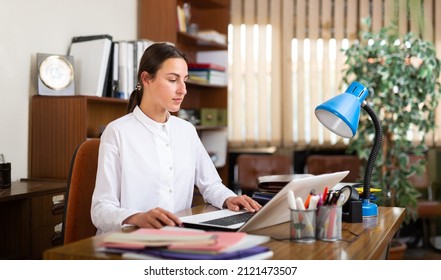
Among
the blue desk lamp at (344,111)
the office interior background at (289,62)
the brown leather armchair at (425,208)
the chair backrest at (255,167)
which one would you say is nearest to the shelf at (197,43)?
the office interior background at (289,62)

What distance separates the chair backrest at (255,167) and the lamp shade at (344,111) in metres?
3.09

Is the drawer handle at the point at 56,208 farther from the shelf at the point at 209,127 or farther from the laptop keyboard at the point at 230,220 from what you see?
the shelf at the point at 209,127

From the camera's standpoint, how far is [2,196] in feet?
7.46

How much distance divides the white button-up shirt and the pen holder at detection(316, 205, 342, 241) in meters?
0.53

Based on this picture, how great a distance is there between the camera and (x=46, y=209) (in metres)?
2.53

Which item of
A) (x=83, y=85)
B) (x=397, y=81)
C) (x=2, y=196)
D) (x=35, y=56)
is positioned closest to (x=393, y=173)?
(x=397, y=81)

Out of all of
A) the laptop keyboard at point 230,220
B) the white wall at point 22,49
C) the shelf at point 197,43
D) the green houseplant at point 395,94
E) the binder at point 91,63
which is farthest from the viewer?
the shelf at point 197,43

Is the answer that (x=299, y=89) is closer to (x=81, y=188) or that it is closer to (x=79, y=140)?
(x=79, y=140)

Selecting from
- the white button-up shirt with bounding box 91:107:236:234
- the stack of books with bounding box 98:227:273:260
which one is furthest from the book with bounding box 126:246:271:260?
the white button-up shirt with bounding box 91:107:236:234

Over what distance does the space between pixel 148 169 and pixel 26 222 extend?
2.70 feet

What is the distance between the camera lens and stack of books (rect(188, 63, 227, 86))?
4.32 meters

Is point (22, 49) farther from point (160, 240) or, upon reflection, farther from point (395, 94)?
point (395, 94)

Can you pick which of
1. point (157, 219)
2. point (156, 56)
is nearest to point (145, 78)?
point (156, 56)

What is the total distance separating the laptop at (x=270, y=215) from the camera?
1404 mm
